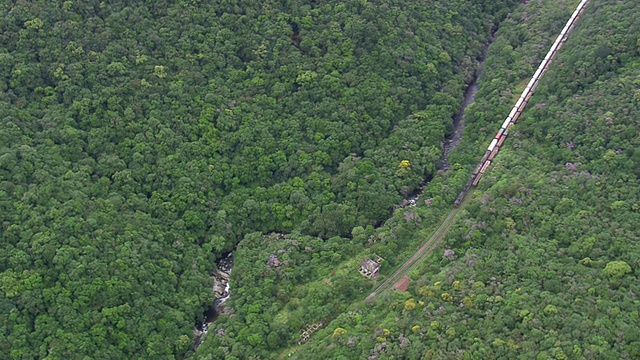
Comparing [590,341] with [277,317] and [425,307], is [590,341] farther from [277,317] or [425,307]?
[277,317]

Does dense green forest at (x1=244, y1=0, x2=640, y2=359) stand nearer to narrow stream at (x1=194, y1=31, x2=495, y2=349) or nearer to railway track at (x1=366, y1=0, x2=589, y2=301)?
railway track at (x1=366, y1=0, x2=589, y2=301)

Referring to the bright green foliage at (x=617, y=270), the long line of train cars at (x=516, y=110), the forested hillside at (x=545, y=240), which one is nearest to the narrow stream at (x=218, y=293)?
the forested hillside at (x=545, y=240)

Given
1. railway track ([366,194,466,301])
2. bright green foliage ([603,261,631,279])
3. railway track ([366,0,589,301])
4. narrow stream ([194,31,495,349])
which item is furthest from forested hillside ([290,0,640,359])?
narrow stream ([194,31,495,349])

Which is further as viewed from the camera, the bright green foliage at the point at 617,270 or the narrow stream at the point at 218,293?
the narrow stream at the point at 218,293

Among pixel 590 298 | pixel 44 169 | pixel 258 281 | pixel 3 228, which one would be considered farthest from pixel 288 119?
pixel 590 298

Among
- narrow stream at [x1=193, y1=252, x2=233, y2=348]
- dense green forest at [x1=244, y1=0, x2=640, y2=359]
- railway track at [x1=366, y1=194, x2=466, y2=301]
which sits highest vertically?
dense green forest at [x1=244, y1=0, x2=640, y2=359]

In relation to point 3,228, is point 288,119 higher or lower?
higher

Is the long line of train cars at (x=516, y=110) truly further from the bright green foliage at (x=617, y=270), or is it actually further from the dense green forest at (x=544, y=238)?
the bright green foliage at (x=617, y=270)
